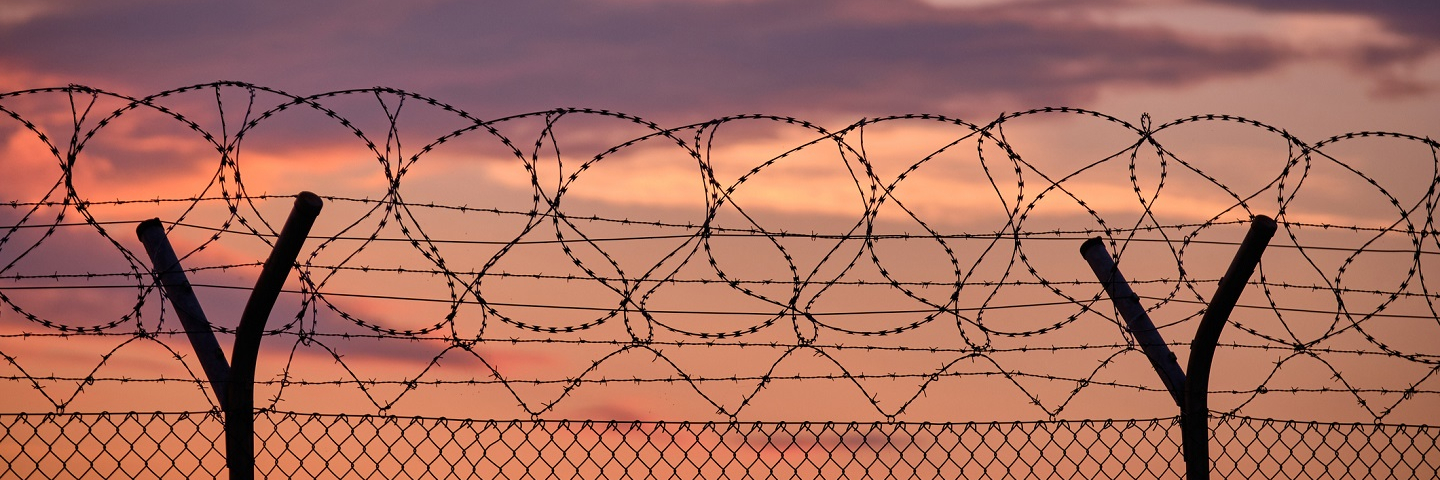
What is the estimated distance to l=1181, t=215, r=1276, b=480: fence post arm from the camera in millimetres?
6105

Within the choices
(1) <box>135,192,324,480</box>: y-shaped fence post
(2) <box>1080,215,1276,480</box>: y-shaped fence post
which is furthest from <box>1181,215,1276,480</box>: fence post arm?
(1) <box>135,192,324,480</box>: y-shaped fence post

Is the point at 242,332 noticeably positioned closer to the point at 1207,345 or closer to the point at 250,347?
the point at 250,347

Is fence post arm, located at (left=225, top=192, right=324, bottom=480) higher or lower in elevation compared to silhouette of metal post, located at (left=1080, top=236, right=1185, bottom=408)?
lower

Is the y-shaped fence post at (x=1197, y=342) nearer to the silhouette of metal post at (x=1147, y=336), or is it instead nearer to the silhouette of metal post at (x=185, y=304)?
the silhouette of metal post at (x=1147, y=336)

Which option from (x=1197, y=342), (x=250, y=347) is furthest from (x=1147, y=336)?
(x=250, y=347)

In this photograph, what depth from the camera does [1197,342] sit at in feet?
20.3

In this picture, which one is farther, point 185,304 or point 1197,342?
point 1197,342

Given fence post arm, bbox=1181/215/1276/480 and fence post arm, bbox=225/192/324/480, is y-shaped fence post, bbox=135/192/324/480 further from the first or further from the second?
fence post arm, bbox=1181/215/1276/480

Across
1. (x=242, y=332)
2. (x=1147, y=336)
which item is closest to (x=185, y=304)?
(x=242, y=332)

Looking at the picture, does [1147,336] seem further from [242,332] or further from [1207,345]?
[242,332]

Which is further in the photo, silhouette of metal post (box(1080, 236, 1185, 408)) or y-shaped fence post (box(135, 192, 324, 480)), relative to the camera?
silhouette of metal post (box(1080, 236, 1185, 408))

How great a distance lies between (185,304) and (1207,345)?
380 cm

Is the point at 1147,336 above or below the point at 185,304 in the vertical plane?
above

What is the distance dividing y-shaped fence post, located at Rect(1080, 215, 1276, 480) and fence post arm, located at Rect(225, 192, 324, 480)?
3081mm
